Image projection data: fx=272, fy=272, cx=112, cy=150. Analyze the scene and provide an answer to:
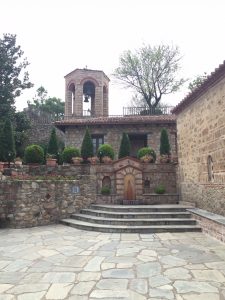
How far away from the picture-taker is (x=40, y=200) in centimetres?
936

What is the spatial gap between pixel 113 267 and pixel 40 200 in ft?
17.2

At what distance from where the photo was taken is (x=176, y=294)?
3627mm

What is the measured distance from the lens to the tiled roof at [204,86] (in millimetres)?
7451

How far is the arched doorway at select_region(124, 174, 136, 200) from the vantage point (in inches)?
461

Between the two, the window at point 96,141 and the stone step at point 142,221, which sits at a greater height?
the window at point 96,141

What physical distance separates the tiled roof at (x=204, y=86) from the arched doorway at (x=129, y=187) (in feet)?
11.7

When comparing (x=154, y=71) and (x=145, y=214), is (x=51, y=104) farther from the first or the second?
(x=145, y=214)

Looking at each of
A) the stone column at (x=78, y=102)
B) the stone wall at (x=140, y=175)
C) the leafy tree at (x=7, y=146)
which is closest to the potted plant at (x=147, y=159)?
the stone wall at (x=140, y=175)

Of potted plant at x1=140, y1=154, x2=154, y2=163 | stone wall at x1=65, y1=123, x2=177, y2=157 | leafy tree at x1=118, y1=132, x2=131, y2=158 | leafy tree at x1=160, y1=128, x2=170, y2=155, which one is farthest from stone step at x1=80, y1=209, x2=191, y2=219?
stone wall at x1=65, y1=123, x2=177, y2=157

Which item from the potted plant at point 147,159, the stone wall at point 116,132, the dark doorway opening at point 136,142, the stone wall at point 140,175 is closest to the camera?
the stone wall at point 140,175

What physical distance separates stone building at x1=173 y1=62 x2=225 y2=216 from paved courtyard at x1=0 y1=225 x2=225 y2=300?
6.05 ft

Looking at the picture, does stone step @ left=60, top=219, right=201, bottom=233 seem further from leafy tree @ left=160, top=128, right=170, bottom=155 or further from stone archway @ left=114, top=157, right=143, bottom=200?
leafy tree @ left=160, top=128, right=170, bottom=155

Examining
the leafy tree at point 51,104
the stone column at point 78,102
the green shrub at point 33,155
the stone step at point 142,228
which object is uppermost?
the leafy tree at point 51,104

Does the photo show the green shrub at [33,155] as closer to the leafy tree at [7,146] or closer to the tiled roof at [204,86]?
the leafy tree at [7,146]
